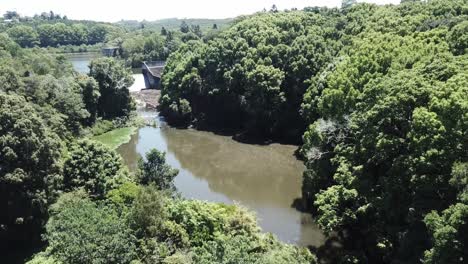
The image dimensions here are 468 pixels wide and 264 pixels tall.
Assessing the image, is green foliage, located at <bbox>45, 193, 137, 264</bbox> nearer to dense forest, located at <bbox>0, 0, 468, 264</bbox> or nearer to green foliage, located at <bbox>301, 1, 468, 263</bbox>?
dense forest, located at <bbox>0, 0, 468, 264</bbox>

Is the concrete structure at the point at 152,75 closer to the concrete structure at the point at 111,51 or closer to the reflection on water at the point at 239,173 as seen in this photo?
the reflection on water at the point at 239,173

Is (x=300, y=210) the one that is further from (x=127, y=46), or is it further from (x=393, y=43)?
(x=127, y=46)

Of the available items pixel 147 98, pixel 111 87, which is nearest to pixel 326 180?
pixel 111 87

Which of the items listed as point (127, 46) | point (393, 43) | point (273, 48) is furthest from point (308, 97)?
point (127, 46)

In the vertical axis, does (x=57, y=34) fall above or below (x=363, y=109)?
below

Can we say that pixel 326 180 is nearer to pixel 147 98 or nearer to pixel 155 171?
pixel 155 171

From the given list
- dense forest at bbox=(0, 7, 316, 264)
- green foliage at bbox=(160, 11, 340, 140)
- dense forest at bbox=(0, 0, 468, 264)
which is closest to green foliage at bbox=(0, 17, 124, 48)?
green foliage at bbox=(160, 11, 340, 140)
